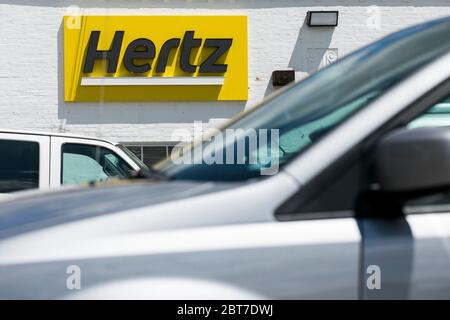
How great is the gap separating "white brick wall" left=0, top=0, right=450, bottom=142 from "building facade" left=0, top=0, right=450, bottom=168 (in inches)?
0.7

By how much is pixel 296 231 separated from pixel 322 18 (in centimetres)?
1287

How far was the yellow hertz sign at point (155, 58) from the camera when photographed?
576 inches

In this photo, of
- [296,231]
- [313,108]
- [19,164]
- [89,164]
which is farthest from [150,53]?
[296,231]

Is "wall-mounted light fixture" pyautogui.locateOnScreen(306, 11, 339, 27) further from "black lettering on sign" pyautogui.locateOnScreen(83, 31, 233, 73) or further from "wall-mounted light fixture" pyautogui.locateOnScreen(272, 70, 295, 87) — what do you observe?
"black lettering on sign" pyautogui.locateOnScreen(83, 31, 233, 73)

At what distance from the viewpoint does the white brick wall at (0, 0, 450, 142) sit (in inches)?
579

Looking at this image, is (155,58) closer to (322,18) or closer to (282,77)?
(282,77)

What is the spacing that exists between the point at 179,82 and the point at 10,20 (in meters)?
3.34

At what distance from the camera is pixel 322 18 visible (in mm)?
14805

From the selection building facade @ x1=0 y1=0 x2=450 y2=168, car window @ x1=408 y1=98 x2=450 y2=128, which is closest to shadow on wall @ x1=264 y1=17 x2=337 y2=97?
building facade @ x1=0 y1=0 x2=450 y2=168

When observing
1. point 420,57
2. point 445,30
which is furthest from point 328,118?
point 445,30

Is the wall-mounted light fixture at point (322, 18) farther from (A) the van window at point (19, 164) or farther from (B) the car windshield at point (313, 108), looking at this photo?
(B) the car windshield at point (313, 108)

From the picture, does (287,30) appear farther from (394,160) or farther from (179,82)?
(394,160)

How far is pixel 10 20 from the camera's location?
14.7m

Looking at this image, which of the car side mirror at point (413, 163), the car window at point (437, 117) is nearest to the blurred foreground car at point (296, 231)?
the car side mirror at point (413, 163)
